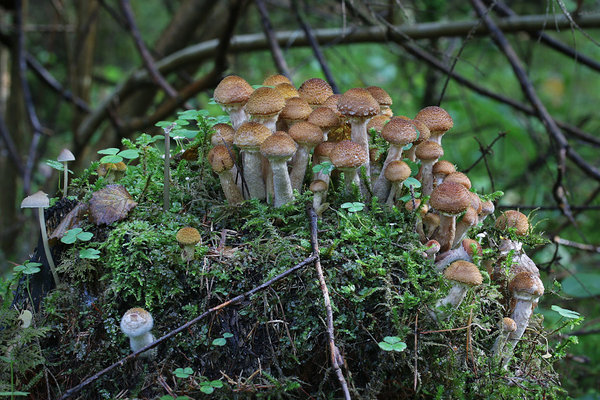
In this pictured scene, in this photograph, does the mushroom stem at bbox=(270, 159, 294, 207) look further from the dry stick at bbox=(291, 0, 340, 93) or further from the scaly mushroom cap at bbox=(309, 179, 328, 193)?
the dry stick at bbox=(291, 0, 340, 93)

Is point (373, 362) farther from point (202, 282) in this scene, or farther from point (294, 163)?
point (294, 163)

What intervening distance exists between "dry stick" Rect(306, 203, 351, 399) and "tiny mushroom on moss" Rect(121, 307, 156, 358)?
73cm

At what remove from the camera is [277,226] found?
2.22 m

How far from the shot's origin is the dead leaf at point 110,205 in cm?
217

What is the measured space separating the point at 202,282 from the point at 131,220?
1.84 ft

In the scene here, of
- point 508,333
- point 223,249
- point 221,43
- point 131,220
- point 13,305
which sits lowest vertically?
point 508,333

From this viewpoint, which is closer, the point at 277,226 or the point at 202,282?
the point at 202,282

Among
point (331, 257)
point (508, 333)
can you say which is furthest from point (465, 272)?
point (331, 257)

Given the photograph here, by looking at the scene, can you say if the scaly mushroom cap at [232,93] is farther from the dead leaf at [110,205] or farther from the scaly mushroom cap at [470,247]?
the scaly mushroom cap at [470,247]

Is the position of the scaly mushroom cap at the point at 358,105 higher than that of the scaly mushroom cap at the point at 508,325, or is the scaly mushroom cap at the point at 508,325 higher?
the scaly mushroom cap at the point at 358,105

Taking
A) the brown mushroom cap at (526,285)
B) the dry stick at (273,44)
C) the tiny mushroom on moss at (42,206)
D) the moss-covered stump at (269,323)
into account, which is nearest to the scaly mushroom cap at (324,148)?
the moss-covered stump at (269,323)

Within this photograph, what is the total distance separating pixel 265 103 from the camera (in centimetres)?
209

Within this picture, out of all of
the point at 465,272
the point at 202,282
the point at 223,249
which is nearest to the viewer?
the point at 465,272

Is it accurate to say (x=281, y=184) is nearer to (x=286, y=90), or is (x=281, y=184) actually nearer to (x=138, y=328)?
(x=286, y=90)
